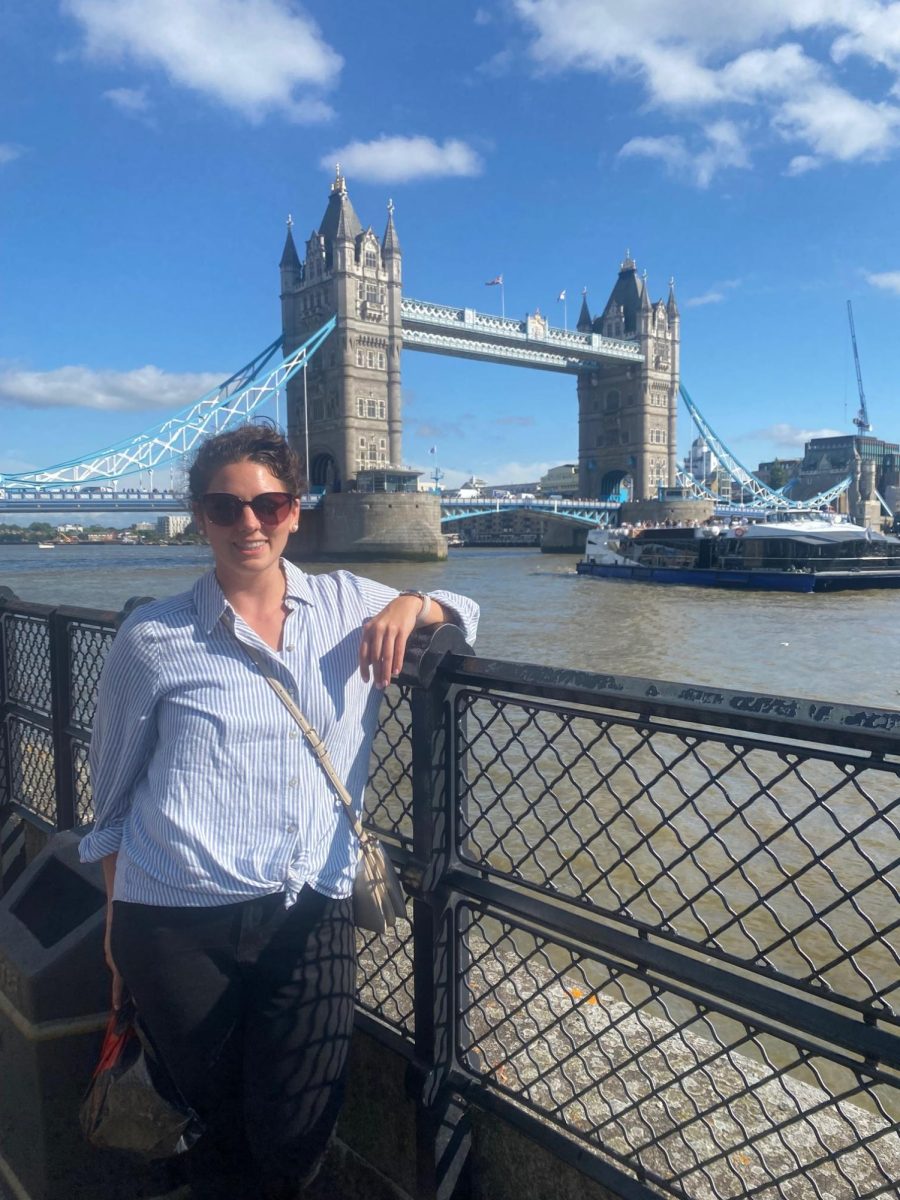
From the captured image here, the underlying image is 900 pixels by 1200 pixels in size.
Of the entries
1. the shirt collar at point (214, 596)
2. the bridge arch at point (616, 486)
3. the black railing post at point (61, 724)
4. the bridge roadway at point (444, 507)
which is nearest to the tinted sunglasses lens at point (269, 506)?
the shirt collar at point (214, 596)

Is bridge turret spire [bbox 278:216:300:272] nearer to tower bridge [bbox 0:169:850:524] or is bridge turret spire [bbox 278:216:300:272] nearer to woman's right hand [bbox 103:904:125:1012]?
tower bridge [bbox 0:169:850:524]

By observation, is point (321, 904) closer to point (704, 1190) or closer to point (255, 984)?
point (255, 984)

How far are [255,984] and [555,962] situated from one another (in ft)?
8.94

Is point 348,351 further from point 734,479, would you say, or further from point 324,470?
point 734,479

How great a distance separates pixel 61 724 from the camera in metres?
2.83

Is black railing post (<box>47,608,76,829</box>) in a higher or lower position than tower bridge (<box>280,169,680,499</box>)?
lower

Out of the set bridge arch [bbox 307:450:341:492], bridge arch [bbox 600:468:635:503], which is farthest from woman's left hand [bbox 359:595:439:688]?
bridge arch [bbox 600:468:635:503]

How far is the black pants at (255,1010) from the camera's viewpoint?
1.42 metres

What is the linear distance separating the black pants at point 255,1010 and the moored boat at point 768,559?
2569 centimetres

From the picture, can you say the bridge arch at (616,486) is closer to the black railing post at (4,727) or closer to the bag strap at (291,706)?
the black railing post at (4,727)

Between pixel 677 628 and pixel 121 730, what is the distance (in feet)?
53.3

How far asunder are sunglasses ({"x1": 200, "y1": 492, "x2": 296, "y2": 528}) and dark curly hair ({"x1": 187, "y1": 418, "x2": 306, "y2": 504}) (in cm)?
3

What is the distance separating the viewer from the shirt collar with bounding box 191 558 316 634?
150cm

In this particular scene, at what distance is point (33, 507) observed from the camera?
4025cm
